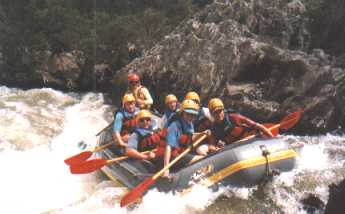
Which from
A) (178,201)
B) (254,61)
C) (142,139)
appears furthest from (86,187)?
(254,61)

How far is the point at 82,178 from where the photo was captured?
833 cm

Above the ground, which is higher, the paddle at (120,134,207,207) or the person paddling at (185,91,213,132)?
the person paddling at (185,91,213,132)

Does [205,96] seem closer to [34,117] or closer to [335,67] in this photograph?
[335,67]

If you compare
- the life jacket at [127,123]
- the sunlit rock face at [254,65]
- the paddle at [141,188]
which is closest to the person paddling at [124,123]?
the life jacket at [127,123]

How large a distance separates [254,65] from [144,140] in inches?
183

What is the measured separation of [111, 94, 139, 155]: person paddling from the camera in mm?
7711

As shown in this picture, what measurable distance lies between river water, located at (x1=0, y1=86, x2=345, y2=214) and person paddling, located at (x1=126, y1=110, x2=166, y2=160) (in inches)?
22.9

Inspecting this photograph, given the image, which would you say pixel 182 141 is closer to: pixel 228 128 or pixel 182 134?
pixel 182 134

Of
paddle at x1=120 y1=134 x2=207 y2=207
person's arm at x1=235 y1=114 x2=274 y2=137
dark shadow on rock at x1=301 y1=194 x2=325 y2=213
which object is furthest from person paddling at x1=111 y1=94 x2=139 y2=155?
dark shadow on rock at x1=301 y1=194 x2=325 y2=213

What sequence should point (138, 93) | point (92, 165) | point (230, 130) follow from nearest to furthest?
point (230, 130), point (92, 165), point (138, 93)

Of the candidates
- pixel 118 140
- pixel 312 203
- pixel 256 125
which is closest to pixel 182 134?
pixel 256 125

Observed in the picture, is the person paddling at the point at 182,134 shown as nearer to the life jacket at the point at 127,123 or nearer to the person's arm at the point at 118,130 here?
the person's arm at the point at 118,130

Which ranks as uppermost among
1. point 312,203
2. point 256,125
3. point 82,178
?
point 256,125

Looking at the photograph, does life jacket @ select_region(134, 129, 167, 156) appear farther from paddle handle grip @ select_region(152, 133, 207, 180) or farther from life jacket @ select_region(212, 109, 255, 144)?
life jacket @ select_region(212, 109, 255, 144)
